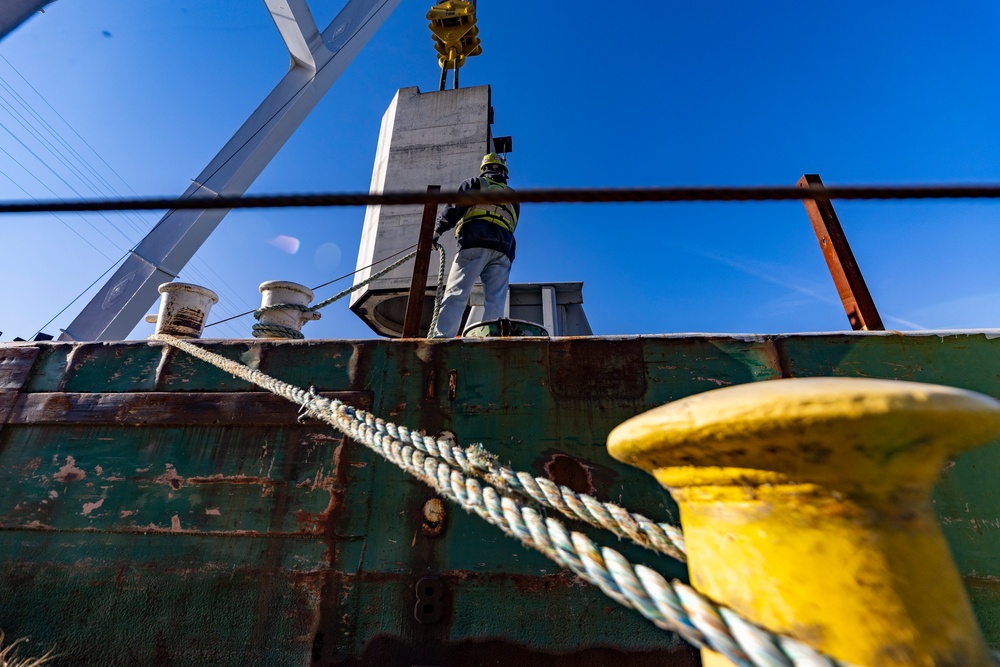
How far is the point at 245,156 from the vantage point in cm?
802

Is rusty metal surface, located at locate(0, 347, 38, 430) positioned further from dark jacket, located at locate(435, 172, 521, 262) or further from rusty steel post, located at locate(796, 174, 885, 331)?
rusty steel post, located at locate(796, 174, 885, 331)

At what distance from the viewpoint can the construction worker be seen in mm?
4129

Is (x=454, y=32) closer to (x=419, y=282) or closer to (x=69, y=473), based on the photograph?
(x=419, y=282)

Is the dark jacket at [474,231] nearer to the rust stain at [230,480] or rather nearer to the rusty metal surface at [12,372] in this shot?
the rust stain at [230,480]

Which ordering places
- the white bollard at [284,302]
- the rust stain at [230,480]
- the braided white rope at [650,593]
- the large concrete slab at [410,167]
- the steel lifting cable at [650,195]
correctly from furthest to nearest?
1. the large concrete slab at [410,167]
2. the white bollard at [284,302]
3. the rust stain at [230,480]
4. the steel lifting cable at [650,195]
5. the braided white rope at [650,593]

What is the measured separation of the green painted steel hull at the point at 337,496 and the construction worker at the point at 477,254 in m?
1.55

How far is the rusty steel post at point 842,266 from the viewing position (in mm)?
2716

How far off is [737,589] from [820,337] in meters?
2.37

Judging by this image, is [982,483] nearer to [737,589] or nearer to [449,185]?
[737,589]

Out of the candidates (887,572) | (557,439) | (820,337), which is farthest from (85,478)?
(820,337)

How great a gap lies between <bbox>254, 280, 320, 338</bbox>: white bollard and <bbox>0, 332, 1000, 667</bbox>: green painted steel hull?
0.90 meters

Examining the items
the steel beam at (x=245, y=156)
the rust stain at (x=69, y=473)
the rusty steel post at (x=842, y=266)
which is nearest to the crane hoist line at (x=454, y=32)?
the steel beam at (x=245, y=156)

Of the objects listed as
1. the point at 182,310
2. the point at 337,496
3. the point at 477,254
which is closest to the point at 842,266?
the point at 477,254

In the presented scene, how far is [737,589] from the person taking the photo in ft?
1.93
